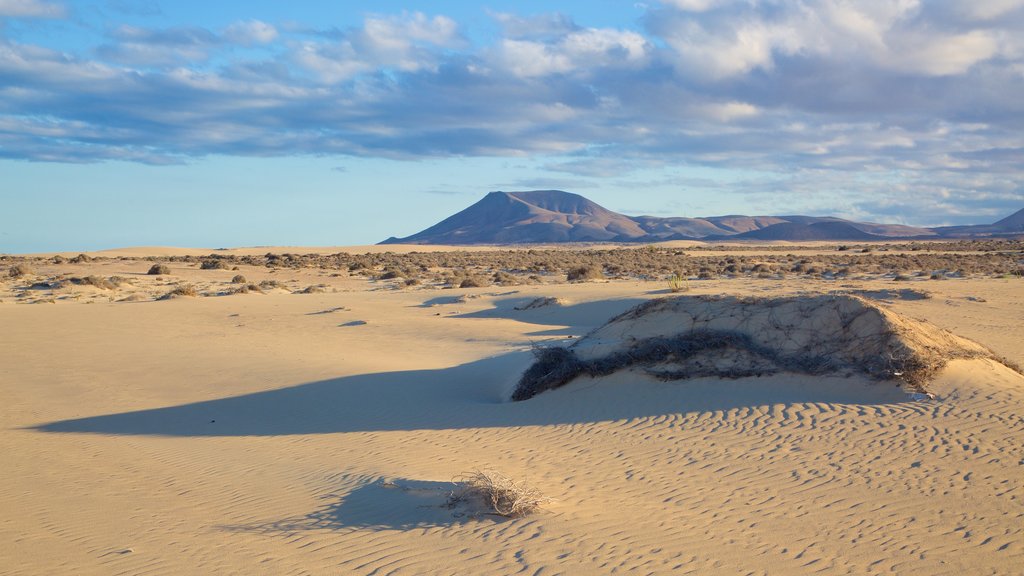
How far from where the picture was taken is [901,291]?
2780cm

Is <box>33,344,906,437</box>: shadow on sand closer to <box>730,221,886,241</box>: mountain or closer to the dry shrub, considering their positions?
the dry shrub

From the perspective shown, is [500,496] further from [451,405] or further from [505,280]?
[505,280]

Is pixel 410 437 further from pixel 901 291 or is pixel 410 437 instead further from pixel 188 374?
pixel 901 291

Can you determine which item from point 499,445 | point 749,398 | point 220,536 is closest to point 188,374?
point 499,445

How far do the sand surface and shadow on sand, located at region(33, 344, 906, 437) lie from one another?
55 millimetres

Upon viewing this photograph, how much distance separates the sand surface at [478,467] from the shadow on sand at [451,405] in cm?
6

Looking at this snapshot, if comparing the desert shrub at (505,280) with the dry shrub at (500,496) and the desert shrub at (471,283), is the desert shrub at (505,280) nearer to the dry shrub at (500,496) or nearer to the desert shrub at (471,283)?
the desert shrub at (471,283)

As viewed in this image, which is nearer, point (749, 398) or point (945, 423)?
point (945, 423)

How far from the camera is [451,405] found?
1379 cm

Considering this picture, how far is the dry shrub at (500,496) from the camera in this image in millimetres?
7719

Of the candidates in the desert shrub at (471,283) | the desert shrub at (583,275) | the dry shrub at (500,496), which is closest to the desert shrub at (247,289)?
the desert shrub at (471,283)

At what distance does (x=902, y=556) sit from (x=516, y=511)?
3.42 meters

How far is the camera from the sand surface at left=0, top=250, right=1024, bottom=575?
22.7 feet

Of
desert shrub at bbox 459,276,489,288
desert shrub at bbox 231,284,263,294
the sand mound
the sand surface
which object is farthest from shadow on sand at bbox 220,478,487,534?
desert shrub at bbox 231,284,263,294
